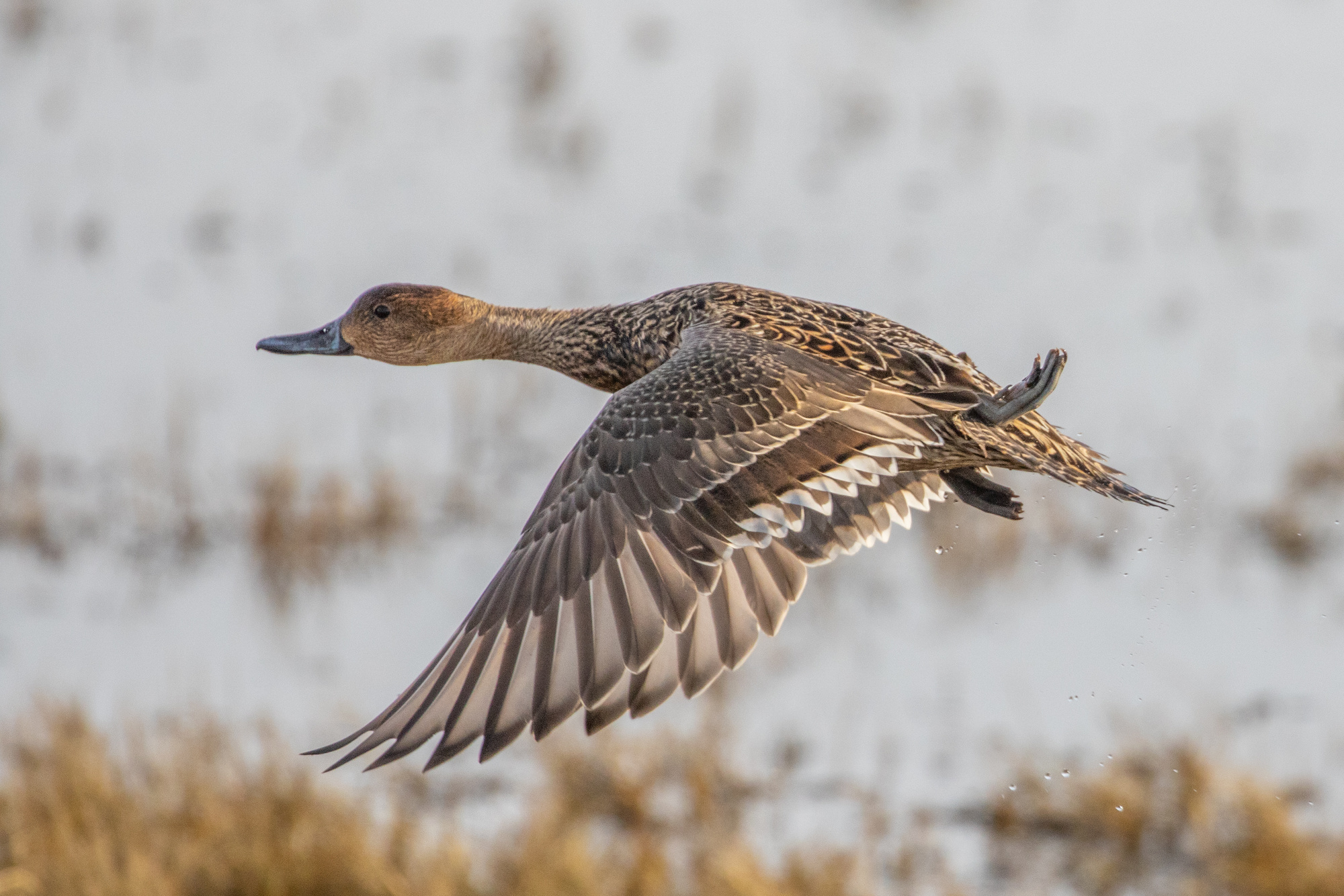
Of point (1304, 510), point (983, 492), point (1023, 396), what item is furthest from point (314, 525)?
point (1023, 396)

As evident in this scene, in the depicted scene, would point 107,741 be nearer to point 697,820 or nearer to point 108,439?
point 697,820

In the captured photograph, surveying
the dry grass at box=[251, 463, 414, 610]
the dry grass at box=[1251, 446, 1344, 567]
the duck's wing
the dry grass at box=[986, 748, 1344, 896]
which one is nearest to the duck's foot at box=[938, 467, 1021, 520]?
the duck's wing

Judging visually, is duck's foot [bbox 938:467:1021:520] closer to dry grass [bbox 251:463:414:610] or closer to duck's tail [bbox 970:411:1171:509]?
duck's tail [bbox 970:411:1171:509]

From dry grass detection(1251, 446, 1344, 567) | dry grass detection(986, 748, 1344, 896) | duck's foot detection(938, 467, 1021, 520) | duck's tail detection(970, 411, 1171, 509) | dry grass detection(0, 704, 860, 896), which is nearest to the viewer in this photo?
duck's tail detection(970, 411, 1171, 509)

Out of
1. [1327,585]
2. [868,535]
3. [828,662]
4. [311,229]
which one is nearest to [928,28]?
[311,229]

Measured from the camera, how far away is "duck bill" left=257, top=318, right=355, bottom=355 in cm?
573

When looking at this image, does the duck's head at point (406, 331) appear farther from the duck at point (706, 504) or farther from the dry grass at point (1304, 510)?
the dry grass at point (1304, 510)

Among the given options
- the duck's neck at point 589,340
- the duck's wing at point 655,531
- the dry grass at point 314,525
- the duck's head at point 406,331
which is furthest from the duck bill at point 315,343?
the dry grass at point 314,525

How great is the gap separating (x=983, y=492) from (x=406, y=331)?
5.98ft

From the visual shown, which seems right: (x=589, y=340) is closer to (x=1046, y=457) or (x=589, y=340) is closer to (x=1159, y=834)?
(x=1046, y=457)

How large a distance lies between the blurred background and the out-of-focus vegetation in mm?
21

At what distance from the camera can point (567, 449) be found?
36.7 feet

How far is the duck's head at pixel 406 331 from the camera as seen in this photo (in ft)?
18.6

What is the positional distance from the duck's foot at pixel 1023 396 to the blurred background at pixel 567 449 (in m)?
2.88
